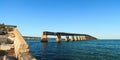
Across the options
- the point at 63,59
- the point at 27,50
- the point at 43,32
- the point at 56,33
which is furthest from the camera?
the point at 56,33

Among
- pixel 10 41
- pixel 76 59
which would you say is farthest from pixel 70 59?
pixel 10 41

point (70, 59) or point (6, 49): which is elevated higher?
point (6, 49)

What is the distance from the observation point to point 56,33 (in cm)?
13738

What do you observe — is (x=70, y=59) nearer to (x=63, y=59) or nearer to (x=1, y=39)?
(x=63, y=59)

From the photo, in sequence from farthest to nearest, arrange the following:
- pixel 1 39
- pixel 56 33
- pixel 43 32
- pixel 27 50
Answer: pixel 56 33 → pixel 43 32 → pixel 1 39 → pixel 27 50

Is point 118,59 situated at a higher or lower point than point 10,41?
lower

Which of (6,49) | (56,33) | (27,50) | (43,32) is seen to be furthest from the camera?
(56,33)

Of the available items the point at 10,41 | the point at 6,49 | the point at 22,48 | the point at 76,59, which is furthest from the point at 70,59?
the point at 22,48

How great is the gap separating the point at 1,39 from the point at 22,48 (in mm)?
6452

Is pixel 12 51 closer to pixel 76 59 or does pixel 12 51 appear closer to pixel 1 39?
pixel 1 39

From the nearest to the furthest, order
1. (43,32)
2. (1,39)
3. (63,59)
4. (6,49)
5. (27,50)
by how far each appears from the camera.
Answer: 1. (27,50)
2. (6,49)
3. (1,39)
4. (63,59)
5. (43,32)

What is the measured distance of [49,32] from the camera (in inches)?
4941

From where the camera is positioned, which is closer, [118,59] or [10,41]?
[10,41]

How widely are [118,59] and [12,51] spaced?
21039mm
